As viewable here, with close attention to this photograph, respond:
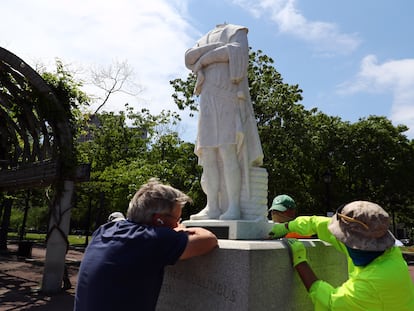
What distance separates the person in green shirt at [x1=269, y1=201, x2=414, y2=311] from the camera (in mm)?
2066

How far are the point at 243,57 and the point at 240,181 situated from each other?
4.91 ft

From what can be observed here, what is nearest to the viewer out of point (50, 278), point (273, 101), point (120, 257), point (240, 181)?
point (120, 257)

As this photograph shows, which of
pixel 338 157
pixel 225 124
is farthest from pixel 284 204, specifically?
pixel 338 157

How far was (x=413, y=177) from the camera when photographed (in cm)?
2239

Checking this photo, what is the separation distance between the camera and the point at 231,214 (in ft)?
13.0

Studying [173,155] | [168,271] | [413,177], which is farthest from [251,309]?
[413,177]

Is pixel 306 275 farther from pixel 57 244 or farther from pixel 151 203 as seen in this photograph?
pixel 57 244

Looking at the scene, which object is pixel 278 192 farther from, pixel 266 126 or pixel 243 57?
pixel 243 57

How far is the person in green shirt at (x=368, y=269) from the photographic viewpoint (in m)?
2.07

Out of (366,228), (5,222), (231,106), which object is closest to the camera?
(366,228)

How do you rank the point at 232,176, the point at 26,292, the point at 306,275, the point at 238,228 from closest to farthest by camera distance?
the point at 306,275 → the point at 238,228 → the point at 232,176 → the point at 26,292

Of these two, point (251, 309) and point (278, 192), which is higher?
point (278, 192)

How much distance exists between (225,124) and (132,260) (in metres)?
2.45

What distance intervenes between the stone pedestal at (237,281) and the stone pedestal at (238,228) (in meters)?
0.54
